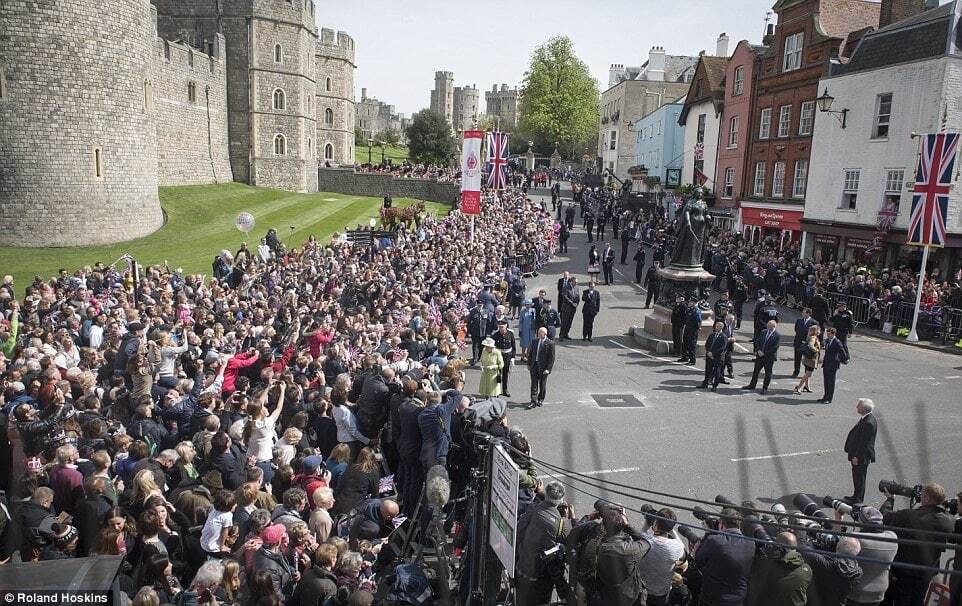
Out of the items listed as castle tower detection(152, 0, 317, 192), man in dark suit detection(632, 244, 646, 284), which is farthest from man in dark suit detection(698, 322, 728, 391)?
castle tower detection(152, 0, 317, 192)

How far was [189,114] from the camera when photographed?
4272 cm

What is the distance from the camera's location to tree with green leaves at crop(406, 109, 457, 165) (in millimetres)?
69625

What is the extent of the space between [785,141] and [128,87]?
1173 inches

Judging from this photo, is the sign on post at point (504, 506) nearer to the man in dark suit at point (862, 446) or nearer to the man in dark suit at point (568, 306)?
the man in dark suit at point (862, 446)

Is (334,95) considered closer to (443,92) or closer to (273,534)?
(273,534)

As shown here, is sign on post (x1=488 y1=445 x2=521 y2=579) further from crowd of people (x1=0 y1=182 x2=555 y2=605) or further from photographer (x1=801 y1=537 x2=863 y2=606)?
photographer (x1=801 y1=537 x2=863 y2=606)

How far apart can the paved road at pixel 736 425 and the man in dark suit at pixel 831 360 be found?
24 centimetres

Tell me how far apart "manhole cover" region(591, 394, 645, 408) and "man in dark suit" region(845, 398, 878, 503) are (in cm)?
409

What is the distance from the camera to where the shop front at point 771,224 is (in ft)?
99.3

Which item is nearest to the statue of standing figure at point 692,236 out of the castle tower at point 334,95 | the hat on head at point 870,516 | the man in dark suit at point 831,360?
the man in dark suit at point 831,360

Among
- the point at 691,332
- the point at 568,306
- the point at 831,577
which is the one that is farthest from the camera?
the point at 568,306

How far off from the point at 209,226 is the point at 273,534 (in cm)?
3197

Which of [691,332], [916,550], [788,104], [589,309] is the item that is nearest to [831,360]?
[691,332]

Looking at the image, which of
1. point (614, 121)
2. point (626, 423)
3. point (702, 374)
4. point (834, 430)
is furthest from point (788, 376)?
point (614, 121)
